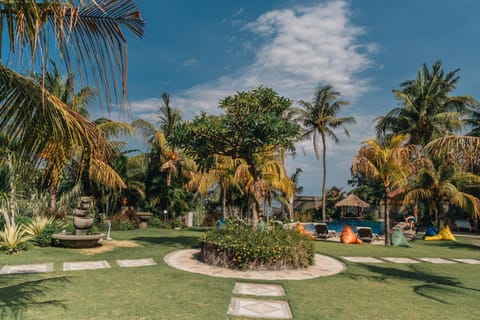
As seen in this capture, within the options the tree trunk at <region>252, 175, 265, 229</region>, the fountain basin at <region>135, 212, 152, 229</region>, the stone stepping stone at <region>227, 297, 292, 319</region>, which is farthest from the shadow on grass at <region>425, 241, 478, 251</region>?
the fountain basin at <region>135, 212, 152, 229</region>

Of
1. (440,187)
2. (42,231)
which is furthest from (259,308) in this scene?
(440,187)

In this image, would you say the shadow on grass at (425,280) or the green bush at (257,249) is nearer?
the shadow on grass at (425,280)

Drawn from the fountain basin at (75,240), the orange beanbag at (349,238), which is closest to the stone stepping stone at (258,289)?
the fountain basin at (75,240)

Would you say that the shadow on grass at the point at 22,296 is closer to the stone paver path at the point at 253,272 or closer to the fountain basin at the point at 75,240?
the stone paver path at the point at 253,272

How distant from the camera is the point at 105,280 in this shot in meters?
6.99

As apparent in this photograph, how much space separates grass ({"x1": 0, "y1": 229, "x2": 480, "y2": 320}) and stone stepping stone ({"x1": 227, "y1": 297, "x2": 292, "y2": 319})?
14 centimetres

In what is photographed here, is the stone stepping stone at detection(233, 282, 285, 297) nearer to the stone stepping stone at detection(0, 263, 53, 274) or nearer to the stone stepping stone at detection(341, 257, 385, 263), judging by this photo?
the stone stepping stone at detection(0, 263, 53, 274)

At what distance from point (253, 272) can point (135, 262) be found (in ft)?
11.1

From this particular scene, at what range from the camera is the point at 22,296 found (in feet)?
18.3

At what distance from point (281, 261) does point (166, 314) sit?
4215mm

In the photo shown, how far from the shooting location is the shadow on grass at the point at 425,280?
6.83 m

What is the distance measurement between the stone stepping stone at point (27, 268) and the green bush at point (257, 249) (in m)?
3.98

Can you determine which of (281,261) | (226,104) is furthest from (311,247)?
(226,104)

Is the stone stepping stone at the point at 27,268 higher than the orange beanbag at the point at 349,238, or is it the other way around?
the orange beanbag at the point at 349,238
